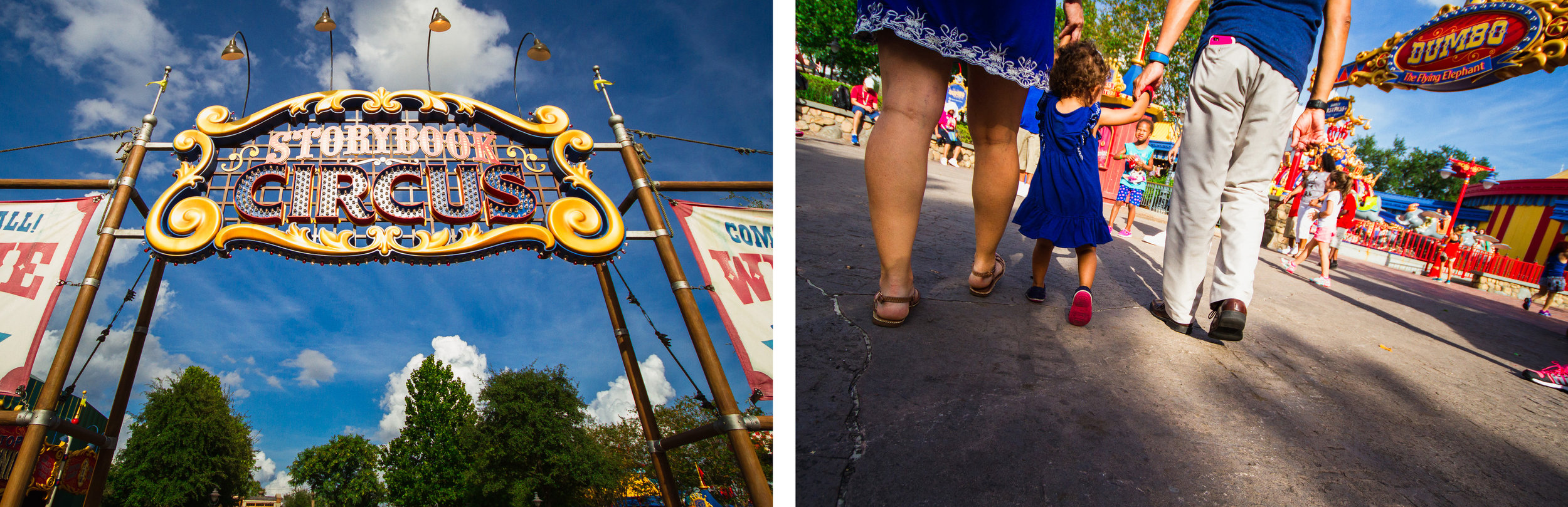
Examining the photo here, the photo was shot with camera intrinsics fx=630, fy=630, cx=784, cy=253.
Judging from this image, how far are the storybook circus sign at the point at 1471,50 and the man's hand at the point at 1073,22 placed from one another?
7.08 metres

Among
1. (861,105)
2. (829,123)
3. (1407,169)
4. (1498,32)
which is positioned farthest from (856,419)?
(1407,169)

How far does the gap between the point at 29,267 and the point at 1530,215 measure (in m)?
23.6

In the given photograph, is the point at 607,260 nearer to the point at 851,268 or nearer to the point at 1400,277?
the point at 851,268

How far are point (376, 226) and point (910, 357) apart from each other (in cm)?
577

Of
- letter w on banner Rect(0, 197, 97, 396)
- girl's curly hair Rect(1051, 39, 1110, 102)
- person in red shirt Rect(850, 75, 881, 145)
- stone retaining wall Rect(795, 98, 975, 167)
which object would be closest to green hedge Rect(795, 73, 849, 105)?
person in red shirt Rect(850, 75, 881, 145)

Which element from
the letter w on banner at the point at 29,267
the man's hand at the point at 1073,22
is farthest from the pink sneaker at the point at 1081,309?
the letter w on banner at the point at 29,267

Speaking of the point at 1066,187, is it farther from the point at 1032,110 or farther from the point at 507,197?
the point at 507,197

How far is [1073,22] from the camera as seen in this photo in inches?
88.2

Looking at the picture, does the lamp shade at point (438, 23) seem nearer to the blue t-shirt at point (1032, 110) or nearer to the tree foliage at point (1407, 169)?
the blue t-shirt at point (1032, 110)

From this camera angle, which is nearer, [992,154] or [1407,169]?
[992,154]

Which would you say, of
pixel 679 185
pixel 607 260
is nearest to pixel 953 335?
pixel 607 260

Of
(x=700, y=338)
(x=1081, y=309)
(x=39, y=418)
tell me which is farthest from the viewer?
(x=700, y=338)

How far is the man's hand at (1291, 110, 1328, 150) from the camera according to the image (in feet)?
7.05

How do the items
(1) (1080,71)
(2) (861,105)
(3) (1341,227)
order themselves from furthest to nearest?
(2) (861,105) → (3) (1341,227) → (1) (1080,71)
